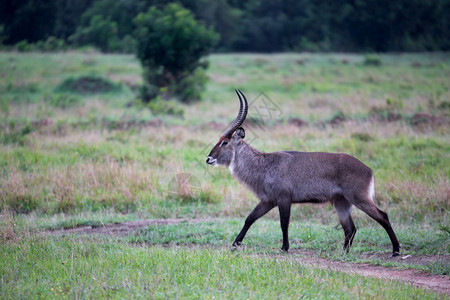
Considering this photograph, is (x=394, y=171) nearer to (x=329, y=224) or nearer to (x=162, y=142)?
(x=329, y=224)

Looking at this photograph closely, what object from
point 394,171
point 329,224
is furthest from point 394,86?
point 329,224

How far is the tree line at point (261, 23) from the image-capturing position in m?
23.2

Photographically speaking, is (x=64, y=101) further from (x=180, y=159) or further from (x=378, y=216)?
(x=378, y=216)

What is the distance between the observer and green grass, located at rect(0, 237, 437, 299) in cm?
438

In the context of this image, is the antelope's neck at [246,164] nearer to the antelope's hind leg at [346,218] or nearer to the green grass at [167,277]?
the antelope's hind leg at [346,218]

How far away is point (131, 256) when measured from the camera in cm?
536

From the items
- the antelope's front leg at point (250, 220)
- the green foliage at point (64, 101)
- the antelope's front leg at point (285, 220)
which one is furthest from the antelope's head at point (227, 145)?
the green foliage at point (64, 101)

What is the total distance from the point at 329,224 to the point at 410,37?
30490 mm

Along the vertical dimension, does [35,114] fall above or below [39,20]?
below

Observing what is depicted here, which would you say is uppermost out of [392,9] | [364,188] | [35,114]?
[392,9]

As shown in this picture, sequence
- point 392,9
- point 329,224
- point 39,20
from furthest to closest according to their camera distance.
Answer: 1. point 392,9
2. point 39,20
3. point 329,224

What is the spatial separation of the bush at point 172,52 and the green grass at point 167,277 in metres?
13.2

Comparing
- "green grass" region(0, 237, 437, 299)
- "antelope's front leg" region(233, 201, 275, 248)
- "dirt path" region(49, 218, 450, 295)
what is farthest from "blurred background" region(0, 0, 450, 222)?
"green grass" region(0, 237, 437, 299)

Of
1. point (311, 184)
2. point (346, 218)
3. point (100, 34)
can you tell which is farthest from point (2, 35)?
point (346, 218)
